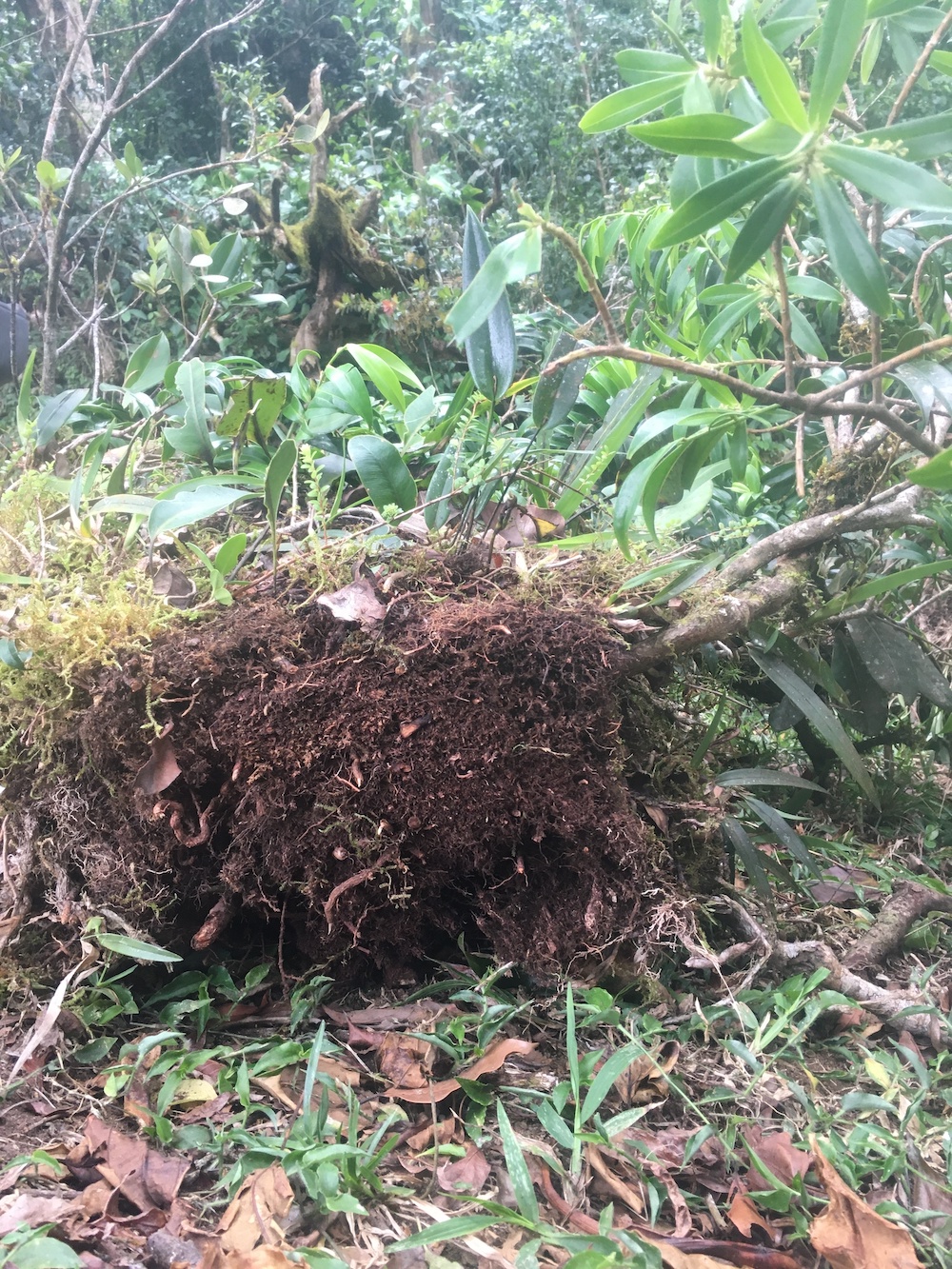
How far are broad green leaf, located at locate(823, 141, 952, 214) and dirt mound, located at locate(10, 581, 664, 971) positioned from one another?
1.76 feet

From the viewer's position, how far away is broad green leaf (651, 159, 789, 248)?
1.94 feet

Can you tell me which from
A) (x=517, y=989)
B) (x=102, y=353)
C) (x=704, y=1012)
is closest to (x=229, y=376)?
(x=517, y=989)

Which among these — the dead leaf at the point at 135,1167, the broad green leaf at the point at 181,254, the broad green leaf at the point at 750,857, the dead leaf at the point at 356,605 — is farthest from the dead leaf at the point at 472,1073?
the broad green leaf at the point at 181,254

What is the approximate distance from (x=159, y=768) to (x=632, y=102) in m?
0.93

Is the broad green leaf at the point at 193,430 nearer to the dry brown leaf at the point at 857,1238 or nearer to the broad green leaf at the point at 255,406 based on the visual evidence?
the broad green leaf at the point at 255,406

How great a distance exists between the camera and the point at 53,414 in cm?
141

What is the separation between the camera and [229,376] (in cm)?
151

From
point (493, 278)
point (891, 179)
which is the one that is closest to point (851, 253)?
point (891, 179)

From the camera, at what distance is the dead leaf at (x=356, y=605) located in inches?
36.3

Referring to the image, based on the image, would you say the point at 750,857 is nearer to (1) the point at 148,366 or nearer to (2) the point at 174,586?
(2) the point at 174,586

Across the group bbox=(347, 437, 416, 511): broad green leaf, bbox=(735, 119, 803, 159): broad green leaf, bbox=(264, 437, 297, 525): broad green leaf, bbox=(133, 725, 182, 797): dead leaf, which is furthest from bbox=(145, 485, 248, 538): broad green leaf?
bbox=(735, 119, 803, 159): broad green leaf

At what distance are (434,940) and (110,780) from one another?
1.65ft

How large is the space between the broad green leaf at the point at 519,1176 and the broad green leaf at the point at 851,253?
78 centimetres

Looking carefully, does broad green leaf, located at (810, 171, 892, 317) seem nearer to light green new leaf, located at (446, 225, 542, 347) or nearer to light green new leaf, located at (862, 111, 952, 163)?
light green new leaf, located at (862, 111, 952, 163)
